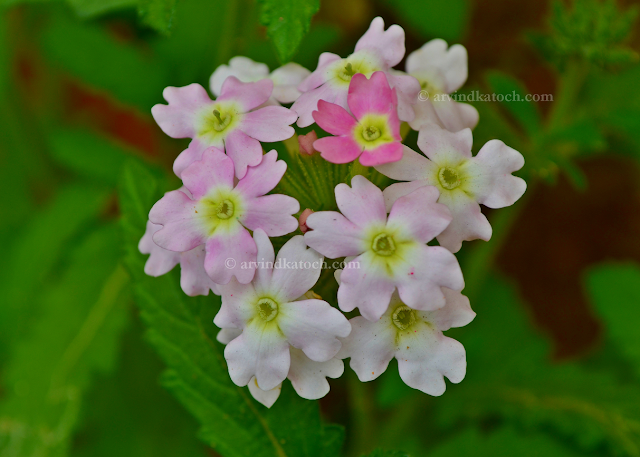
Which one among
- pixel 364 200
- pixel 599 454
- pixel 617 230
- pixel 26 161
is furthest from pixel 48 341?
pixel 617 230

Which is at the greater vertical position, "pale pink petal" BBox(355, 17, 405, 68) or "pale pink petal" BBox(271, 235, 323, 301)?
"pale pink petal" BBox(355, 17, 405, 68)

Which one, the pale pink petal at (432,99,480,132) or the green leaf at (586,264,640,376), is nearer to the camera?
the pale pink petal at (432,99,480,132)

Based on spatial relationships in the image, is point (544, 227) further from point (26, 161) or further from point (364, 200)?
point (26, 161)

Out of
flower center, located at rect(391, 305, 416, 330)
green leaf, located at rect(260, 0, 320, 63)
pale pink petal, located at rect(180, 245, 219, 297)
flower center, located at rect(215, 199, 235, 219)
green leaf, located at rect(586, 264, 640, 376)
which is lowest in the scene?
green leaf, located at rect(586, 264, 640, 376)

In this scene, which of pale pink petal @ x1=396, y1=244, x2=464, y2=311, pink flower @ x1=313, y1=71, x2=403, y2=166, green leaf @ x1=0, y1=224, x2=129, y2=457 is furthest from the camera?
green leaf @ x1=0, y1=224, x2=129, y2=457

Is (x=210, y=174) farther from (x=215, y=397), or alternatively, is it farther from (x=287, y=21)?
(x=215, y=397)

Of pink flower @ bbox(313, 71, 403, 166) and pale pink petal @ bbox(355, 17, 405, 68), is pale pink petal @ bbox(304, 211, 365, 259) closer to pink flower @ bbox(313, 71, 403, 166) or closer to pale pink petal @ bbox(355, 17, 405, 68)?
pink flower @ bbox(313, 71, 403, 166)

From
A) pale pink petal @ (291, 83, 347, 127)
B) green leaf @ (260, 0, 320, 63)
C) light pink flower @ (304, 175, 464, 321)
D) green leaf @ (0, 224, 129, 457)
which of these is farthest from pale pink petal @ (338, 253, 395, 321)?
green leaf @ (0, 224, 129, 457)
